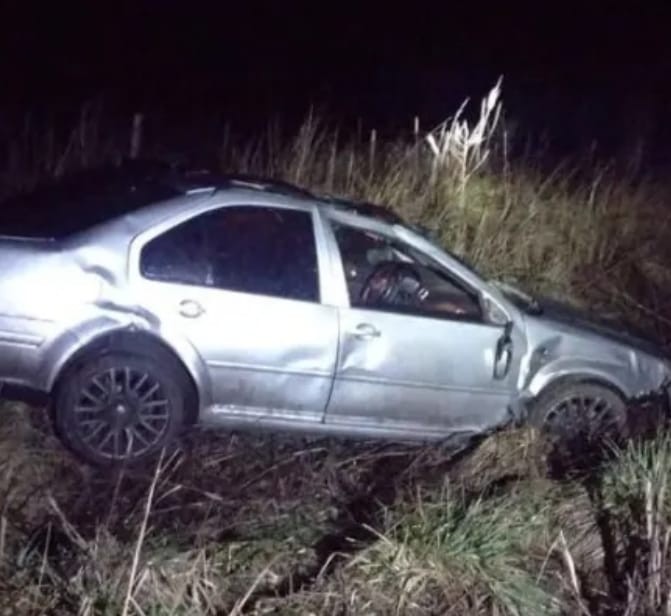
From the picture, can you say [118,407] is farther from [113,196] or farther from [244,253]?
[113,196]

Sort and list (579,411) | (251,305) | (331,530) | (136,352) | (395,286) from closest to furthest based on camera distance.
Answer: (331,530) < (136,352) < (251,305) < (395,286) < (579,411)

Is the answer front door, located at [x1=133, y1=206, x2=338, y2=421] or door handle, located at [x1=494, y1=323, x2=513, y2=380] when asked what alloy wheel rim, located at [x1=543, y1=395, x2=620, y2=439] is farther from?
front door, located at [x1=133, y1=206, x2=338, y2=421]

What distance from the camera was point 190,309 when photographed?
26.6 feet

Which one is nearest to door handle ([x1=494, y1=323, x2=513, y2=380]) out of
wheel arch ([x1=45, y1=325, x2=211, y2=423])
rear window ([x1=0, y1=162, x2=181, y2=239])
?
wheel arch ([x1=45, y1=325, x2=211, y2=423])

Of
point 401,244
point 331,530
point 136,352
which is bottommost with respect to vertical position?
point 331,530

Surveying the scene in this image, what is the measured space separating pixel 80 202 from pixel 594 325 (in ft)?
9.09

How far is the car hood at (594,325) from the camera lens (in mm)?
9102

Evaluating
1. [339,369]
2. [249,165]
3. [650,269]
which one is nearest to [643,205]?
[650,269]

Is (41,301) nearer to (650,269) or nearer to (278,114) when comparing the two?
(650,269)

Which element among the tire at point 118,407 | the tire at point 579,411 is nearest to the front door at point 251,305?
the tire at point 118,407

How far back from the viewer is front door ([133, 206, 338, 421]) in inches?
320

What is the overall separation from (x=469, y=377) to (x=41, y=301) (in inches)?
86.1

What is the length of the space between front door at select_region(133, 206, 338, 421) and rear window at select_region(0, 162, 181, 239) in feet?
1.02

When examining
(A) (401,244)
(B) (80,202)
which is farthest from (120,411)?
(A) (401,244)
